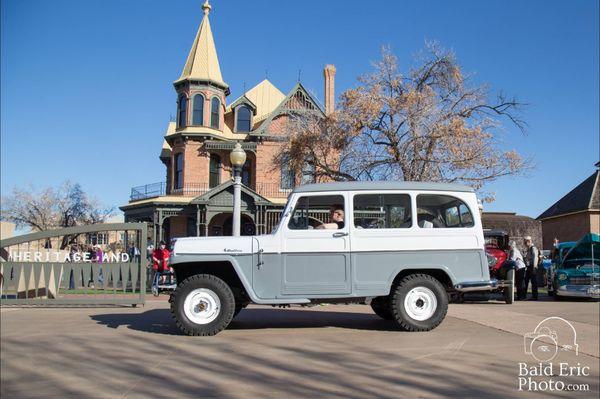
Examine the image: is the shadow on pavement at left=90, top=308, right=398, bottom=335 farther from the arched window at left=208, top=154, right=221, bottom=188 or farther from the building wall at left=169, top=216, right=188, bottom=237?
the arched window at left=208, top=154, right=221, bottom=188

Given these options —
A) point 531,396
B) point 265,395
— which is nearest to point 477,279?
point 531,396

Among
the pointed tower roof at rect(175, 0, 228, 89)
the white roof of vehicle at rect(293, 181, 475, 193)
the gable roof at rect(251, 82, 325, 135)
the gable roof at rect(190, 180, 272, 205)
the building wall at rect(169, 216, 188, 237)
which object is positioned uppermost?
the pointed tower roof at rect(175, 0, 228, 89)

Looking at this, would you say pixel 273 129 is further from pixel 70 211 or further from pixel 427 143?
pixel 70 211

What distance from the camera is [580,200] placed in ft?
113

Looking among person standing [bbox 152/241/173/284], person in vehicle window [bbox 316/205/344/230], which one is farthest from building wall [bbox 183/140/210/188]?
person in vehicle window [bbox 316/205/344/230]

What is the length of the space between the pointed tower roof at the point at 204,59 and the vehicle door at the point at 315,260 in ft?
81.5

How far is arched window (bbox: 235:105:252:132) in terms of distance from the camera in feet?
104

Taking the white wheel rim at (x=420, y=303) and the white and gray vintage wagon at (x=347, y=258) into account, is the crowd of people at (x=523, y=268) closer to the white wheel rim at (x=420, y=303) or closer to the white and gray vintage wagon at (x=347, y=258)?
the white and gray vintage wagon at (x=347, y=258)

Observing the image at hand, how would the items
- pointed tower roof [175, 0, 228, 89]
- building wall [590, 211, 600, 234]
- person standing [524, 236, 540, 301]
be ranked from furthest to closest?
building wall [590, 211, 600, 234]
pointed tower roof [175, 0, 228, 89]
person standing [524, 236, 540, 301]

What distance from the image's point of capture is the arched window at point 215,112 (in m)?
30.3

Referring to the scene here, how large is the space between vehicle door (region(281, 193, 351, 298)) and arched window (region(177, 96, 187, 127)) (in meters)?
24.9

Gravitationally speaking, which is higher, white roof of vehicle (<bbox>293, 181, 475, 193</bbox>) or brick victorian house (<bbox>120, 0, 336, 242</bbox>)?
brick victorian house (<bbox>120, 0, 336, 242</bbox>)

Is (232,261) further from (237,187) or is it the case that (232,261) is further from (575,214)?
(575,214)

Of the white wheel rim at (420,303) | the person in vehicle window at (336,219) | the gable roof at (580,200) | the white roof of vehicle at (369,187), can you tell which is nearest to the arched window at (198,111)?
the white roof of vehicle at (369,187)
